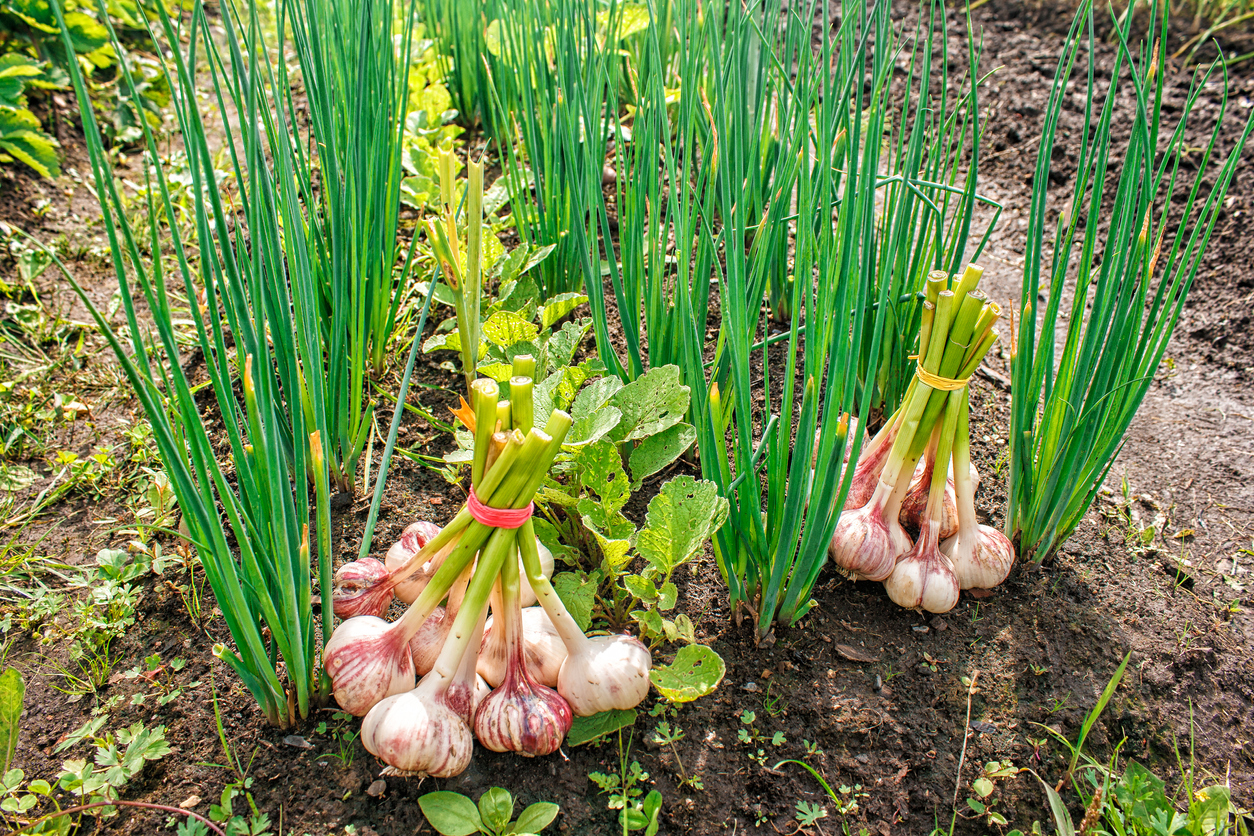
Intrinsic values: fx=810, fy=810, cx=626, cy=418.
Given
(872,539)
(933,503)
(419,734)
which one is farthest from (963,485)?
(419,734)

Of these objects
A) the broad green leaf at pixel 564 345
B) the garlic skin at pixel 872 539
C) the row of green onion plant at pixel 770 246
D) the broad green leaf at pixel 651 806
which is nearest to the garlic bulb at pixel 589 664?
the broad green leaf at pixel 651 806

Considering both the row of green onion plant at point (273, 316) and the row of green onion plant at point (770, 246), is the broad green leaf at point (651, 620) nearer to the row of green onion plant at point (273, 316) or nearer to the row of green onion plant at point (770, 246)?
the row of green onion plant at point (770, 246)

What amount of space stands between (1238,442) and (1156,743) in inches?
34.6

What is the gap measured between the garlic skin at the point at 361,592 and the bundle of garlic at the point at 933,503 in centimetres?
63

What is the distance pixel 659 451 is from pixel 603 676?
0.39 meters

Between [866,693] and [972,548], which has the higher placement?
[972,548]

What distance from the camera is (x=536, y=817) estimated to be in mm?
923

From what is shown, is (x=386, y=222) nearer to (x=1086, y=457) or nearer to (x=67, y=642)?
(x=67, y=642)

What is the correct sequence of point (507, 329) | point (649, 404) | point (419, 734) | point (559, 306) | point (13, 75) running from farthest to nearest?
1. point (13, 75)
2. point (559, 306)
3. point (507, 329)
4. point (649, 404)
5. point (419, 734)

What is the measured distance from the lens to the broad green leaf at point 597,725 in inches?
39.6

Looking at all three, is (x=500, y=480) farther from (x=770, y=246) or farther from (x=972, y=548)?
(x=972, y=548)

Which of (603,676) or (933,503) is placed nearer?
(603,676)

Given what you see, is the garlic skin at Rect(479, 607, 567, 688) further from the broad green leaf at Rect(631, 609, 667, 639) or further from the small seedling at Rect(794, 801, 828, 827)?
the small seedling at Rect(794, 801, 828, 827)

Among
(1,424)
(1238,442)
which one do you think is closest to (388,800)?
(1,424)
